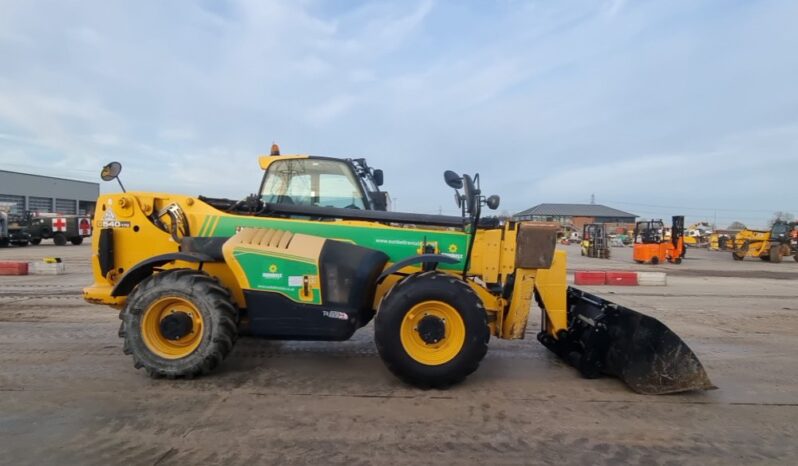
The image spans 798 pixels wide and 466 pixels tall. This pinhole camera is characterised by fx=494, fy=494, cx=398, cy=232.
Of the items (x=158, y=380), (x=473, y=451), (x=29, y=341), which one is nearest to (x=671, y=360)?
(x=473, y=451)

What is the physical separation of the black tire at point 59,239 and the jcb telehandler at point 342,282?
30.0m

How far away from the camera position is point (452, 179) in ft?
15.8

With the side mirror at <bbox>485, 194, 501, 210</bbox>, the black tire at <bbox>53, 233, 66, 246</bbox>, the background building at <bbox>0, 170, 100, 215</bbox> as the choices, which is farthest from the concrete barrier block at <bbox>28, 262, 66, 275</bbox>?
the background building at <bbox>0, 170, 100, 215</bbox>

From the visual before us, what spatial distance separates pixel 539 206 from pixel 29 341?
9983 cm

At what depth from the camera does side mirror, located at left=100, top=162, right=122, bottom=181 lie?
520 centimetres

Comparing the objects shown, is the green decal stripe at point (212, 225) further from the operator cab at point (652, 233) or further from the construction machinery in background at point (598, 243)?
the construction machinery in background at point (598, 243)

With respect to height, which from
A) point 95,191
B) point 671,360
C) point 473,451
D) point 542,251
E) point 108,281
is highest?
point 95,191

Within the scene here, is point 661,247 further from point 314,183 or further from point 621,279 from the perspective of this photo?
point 314,183

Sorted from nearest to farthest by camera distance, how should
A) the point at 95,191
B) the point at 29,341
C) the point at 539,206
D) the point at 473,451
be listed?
the point at 473,451, the point at 29,341, the point at 95,191, the point at 539,206

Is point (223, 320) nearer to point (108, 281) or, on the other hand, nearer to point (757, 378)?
point (108, 281)

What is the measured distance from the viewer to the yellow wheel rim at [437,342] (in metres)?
4.47

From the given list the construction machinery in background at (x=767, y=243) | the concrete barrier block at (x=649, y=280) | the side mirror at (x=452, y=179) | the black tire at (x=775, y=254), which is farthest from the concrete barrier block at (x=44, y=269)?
the black tire at (x=775, y=254)

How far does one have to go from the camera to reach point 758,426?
3.88 m

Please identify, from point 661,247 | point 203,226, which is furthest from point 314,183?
point 661,247
